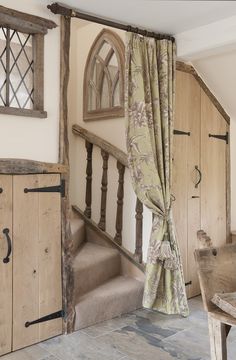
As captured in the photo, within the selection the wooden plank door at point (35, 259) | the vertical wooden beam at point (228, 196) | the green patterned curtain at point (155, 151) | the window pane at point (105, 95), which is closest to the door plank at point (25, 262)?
the wooden plank door at point (35, 259)

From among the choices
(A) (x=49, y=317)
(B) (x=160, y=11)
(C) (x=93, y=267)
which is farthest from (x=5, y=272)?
(B) (x=160, y=11)

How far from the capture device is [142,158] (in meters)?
2.87

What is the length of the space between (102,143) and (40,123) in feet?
3.54

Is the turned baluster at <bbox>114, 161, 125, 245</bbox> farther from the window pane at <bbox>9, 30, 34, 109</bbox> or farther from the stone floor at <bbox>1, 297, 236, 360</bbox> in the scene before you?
the window pane at <bbox>9, 30, 34, 109</bbox>

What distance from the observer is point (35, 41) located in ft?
8.11

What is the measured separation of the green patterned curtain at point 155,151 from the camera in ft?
9.38

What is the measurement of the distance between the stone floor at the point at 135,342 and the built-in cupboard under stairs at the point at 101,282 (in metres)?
0.10

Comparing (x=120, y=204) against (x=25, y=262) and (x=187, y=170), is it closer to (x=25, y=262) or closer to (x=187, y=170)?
(x=187, y=170)

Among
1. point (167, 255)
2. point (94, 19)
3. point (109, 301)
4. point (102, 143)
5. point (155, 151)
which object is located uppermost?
point (94, 19)

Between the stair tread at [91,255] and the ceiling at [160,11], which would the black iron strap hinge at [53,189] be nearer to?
the stair tread at [91,255]

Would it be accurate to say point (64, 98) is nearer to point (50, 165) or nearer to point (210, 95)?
point (50, 165)

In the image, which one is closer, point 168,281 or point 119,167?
point 168,281

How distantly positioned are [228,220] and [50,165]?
85.1 inches

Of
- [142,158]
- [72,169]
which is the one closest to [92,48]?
[72,169]
